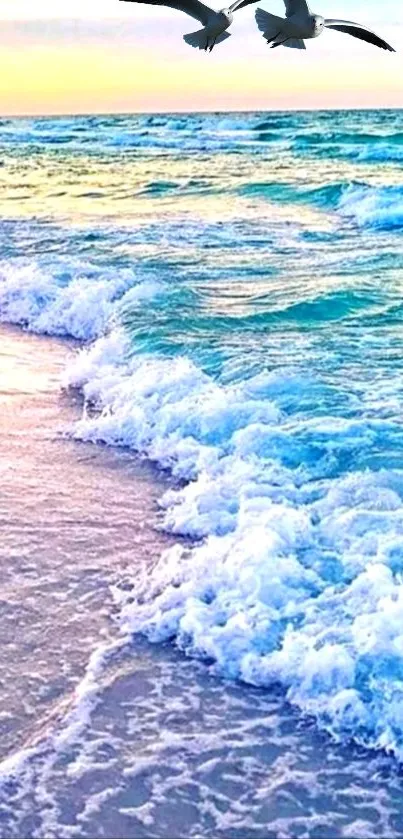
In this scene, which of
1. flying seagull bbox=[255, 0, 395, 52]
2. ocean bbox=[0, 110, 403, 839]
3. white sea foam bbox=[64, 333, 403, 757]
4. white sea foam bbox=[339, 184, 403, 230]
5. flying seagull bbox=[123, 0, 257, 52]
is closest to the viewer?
flying seagull bbox=[123, 0, 257, 52]

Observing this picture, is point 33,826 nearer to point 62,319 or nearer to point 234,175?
point 62,319

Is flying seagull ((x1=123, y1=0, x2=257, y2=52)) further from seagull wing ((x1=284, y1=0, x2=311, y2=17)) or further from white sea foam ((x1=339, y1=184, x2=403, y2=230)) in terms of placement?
white sea foam ((x1=339, y1=184, x2=403, y2=230))

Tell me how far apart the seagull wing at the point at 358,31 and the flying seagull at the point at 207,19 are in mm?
502

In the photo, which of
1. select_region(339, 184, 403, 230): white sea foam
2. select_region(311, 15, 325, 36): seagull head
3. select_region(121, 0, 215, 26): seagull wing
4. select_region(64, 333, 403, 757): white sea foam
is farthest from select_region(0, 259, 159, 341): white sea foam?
select_region(339, 184, 403, 230): white sea foam

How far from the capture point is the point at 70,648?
4645mm

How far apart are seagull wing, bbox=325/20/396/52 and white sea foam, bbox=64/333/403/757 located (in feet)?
7.58

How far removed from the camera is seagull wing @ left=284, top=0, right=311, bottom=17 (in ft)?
11.9

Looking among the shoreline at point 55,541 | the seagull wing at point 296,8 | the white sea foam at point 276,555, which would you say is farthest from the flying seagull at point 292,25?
the shoreline at point 55,541

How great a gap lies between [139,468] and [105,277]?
6.35 m

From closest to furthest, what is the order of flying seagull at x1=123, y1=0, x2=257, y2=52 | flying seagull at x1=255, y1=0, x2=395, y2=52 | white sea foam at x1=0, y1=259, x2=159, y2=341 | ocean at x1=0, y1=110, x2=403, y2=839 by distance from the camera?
flying seagull at x1=123, y1=0, x2=257, y2=52 → flying seagull at x1=255, y1=0, x2=395, y2=52 → ocean at x1=0, y1=110, x2=403, y2=839 → white sea foam at x1=0, y1=259, x2=159, y2=341

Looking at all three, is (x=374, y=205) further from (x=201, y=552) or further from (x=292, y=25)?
(x=292, y=25)

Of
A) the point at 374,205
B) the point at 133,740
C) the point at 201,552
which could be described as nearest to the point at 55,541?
the point at 201,552

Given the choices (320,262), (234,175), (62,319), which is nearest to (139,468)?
(62,319)

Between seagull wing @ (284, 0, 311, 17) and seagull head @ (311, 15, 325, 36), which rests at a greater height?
seagull wing @ (284, 0, 311, 17)
